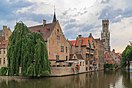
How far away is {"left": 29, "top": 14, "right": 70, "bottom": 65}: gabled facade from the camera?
5322 cm

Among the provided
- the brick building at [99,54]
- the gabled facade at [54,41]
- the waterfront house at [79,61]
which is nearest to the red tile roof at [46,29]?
the gabled facade at [54,41]

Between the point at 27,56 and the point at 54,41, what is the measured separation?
14898mm

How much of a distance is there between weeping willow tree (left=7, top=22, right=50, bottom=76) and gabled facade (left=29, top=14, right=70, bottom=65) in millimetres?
10212

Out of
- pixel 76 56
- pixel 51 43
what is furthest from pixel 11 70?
pixel 76 56

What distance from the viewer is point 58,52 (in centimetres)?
5662

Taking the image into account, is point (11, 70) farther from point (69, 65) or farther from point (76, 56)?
point (76, 56)

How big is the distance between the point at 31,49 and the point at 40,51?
6.13 ft

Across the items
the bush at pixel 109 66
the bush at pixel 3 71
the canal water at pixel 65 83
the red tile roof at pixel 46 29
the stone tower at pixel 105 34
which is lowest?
the bush at pixel 109 66

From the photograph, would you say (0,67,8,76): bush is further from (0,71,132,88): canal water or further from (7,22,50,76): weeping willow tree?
(0,71,132,88): canal water

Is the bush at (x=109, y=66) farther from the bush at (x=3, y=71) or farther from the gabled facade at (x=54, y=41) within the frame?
the bush at (x=3, y=71)

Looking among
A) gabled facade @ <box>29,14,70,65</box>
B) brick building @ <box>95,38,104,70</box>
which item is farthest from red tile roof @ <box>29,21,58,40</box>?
brick building @ <box>95,38,104,70</box>

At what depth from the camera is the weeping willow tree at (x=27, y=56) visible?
40.7 m

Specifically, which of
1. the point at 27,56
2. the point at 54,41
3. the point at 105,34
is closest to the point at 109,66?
the point at 54,41

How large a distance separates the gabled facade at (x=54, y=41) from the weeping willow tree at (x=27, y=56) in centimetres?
1021
